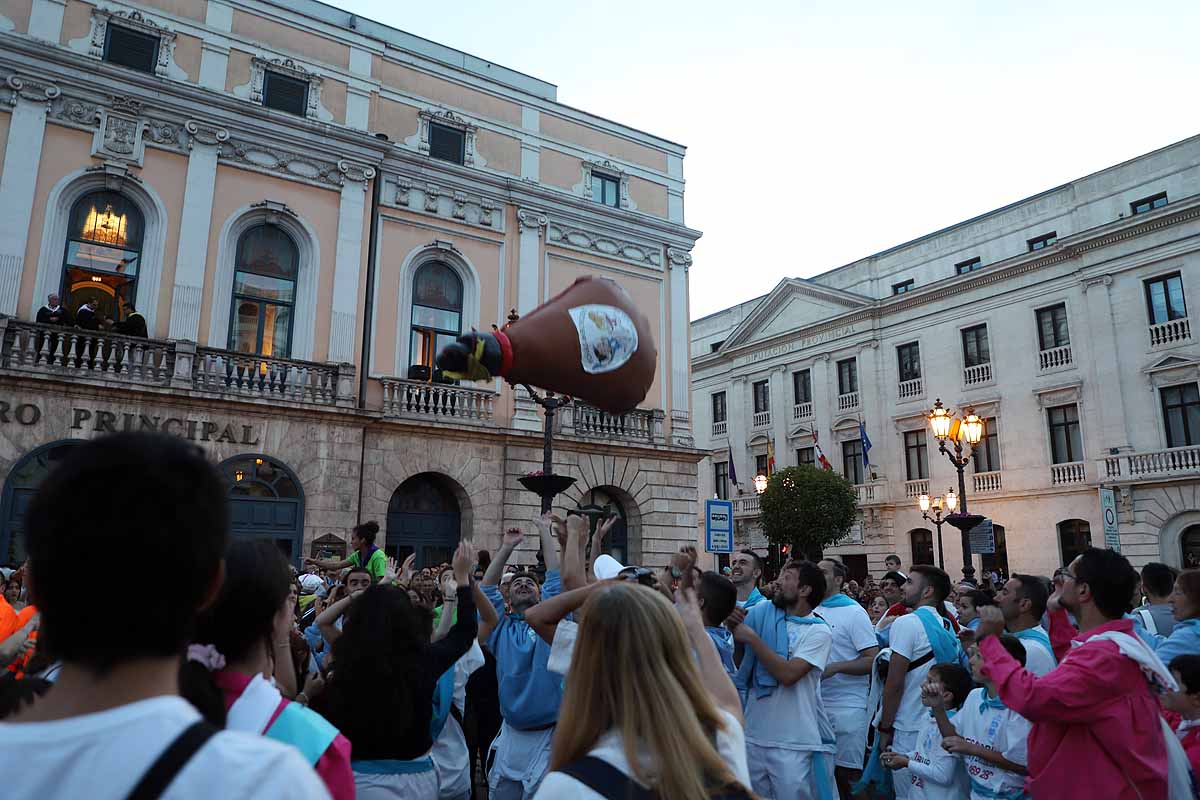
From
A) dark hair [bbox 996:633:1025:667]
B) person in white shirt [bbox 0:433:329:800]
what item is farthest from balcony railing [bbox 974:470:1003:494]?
person in white shirt [bbox 0:433:329:800]

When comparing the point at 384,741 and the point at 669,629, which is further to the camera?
the point at 384,741

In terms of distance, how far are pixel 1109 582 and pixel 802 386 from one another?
3498 centimetres

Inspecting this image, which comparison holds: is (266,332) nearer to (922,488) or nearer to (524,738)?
(524,738)

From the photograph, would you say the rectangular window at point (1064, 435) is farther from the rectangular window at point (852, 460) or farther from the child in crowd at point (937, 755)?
the child in crowd at point (937, 755)

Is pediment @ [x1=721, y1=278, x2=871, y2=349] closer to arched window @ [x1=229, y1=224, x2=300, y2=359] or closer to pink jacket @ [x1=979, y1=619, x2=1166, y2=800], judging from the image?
arched window @ [x1=229, y1=224, x2=300, y2=359]

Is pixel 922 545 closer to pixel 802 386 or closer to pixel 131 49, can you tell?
pixel 802 386

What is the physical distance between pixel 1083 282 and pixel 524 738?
30.3m

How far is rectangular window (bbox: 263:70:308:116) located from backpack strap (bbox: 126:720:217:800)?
716 inches

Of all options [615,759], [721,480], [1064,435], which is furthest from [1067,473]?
[615,759]

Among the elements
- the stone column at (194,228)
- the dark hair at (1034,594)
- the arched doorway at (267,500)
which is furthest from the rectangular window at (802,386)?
the dark hair at (1034,594)

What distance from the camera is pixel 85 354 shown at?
14156 millimetres

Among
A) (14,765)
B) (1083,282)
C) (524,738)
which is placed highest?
(1083,282)

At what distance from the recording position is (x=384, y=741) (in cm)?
346

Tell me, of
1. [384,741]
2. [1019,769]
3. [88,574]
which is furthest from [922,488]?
[88,574]
